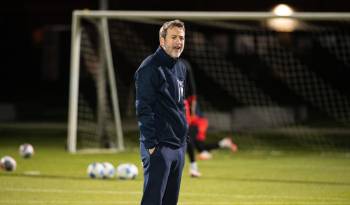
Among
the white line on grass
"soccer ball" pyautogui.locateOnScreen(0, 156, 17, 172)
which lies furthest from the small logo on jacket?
"soccer ball" pyautogui.locateOnScreen(0, 156, 17, 172)

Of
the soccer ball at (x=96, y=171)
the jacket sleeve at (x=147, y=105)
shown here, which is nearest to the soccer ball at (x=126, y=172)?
the soccer ball at (x=96, y=171)

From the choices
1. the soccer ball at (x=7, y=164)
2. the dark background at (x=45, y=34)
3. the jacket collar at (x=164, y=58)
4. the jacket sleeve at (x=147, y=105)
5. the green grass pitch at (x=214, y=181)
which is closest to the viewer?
the jacket sleeve at (x=147, y=105)

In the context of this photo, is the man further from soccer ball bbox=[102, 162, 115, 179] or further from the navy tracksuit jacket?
soccer ball bbox=[102, 162, 115, 179]

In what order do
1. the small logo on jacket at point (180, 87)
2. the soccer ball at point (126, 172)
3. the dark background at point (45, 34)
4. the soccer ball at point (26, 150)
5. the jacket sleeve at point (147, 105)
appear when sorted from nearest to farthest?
the jacket sleeve at point (147, 105) < the small logo on jacket at point (180, 87) < the soccer ball at point (126, 172) < the soccer ball at point (26, 150) < the dark background at point (45, 34)

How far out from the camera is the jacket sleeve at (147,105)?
779cm

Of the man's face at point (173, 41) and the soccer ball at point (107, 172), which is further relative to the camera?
the soccer ball at point (107, 172)

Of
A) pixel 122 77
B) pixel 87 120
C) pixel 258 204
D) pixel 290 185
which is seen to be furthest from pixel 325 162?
pixel 122 77

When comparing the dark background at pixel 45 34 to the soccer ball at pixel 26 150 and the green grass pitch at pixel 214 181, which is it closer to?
the green grass pitch at pixel 214 181

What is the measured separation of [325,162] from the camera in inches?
703

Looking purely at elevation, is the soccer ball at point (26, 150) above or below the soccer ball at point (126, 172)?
below

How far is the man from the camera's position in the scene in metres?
7.82

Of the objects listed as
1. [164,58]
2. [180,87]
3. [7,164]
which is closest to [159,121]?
[180,87]

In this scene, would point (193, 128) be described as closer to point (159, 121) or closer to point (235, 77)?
point (159, 121)

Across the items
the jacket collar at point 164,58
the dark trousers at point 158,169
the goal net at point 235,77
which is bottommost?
the goal net at point 235,77
